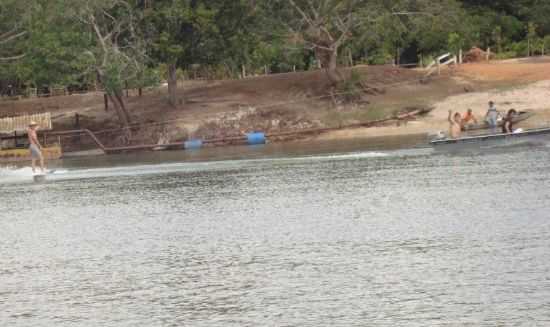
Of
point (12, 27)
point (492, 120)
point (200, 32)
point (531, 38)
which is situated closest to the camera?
point (492, 120)

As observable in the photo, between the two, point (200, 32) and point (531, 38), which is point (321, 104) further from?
point (531, 38)

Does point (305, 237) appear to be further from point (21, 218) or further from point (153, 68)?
point (153, 68)

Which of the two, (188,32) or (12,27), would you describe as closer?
(188,32)

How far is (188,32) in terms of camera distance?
64438mm

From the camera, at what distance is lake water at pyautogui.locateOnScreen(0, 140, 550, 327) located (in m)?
17.6

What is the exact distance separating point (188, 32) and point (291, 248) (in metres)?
42.6

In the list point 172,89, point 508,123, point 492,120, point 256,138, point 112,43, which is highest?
point 112,43

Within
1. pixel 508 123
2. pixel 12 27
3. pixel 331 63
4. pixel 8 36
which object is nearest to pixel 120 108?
pixel 12 27

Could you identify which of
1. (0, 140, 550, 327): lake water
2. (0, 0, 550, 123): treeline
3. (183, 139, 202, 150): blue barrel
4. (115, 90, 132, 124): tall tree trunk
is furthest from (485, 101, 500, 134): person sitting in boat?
(115, 90, 132, 124): tall tree trunk

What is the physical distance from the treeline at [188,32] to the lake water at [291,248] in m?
21.5

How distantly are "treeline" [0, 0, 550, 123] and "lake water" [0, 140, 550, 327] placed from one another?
70.5 ft

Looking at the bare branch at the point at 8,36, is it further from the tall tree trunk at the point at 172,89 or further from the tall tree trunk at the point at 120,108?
the tall tree trunk at the point at 172,89

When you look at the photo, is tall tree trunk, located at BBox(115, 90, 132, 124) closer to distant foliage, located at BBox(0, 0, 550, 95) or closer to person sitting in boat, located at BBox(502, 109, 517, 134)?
distant foliage, located at BBox(0, 0, 550, 95)

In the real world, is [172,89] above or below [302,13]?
below
